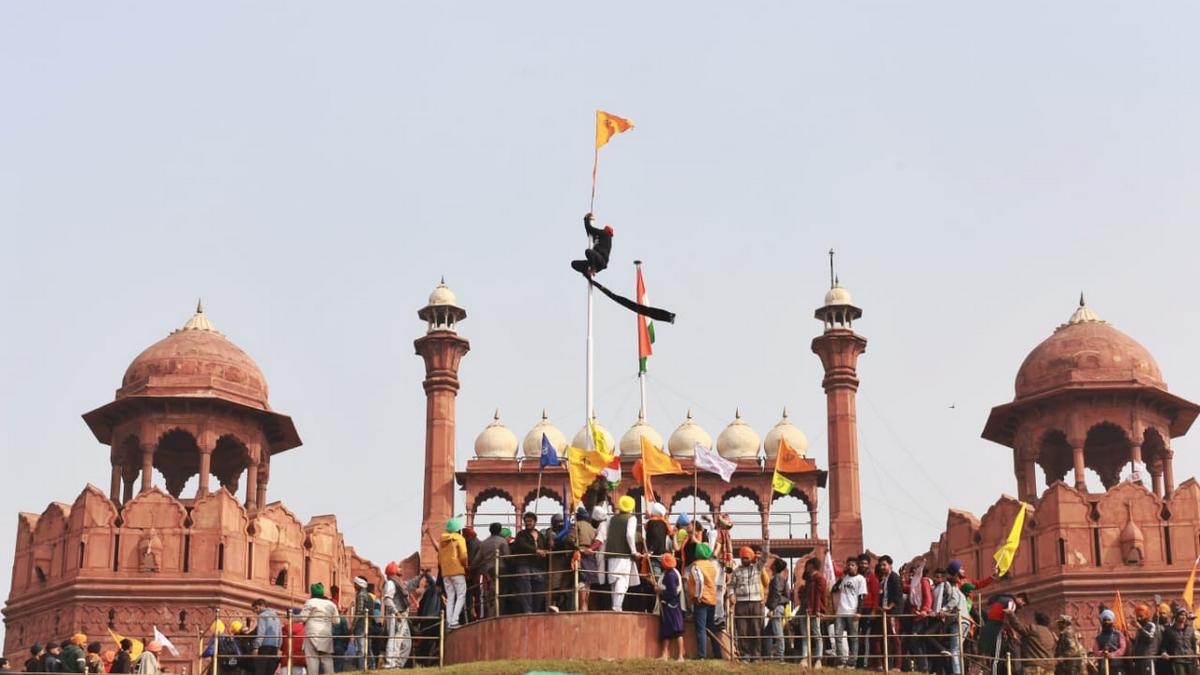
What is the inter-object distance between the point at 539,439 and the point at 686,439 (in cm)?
309

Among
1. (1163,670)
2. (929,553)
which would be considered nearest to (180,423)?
(929,553)

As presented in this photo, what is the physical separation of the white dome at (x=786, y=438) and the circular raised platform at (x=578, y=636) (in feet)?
68.4

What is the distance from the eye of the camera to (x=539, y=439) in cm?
4456

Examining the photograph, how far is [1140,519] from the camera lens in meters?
35.5

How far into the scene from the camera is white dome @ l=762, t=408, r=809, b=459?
4381 cm

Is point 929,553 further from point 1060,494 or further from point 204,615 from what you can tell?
point 204,615

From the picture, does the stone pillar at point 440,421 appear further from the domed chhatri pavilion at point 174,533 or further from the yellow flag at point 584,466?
the yellow flag at point 584,466

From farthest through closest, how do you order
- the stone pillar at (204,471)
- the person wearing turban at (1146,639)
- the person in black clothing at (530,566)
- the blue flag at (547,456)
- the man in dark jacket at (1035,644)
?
the stone pillar at (204,471), the blue flag at (547,456), the person in black clothing at (530,566), the person wearing turban at (1146,639), the man in dark jacket at (1035,644)

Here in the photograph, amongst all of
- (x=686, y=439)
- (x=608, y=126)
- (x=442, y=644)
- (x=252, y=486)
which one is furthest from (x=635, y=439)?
(x=442, y=644)

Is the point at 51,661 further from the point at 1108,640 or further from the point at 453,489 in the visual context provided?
the point at 453,489

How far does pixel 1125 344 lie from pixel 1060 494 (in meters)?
4.55

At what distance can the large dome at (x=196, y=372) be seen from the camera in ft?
129

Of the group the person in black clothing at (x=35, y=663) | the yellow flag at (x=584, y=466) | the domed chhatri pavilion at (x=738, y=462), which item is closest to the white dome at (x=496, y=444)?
the domed chhatri pavilion at (x=738, y=462)

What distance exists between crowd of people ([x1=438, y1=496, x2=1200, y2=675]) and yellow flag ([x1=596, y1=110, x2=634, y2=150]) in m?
8.65
